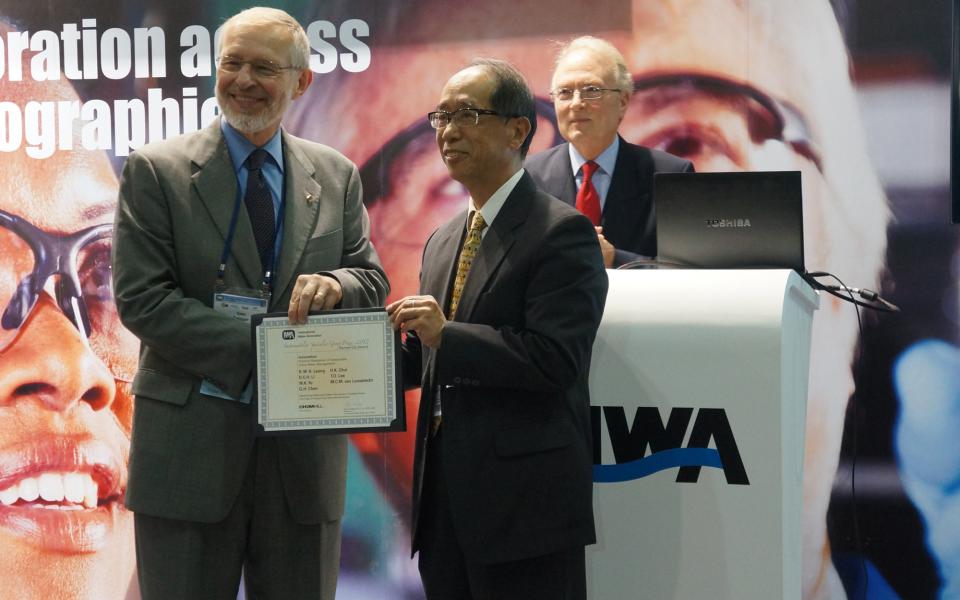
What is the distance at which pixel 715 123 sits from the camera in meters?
4.93

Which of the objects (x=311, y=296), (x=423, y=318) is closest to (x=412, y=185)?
(x=311, y=296)

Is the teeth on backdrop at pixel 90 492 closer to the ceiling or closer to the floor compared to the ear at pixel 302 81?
closer to the floor

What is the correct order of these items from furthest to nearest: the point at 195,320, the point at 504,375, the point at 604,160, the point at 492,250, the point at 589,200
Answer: the point at 604,160 → the point at 589,200 → the point at 195,320 → the point at 492,250 → the point at 504,375

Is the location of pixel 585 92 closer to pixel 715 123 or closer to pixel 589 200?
pixel 589 200

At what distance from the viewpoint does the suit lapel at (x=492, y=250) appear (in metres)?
2.52

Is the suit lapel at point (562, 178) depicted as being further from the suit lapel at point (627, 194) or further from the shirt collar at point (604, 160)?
the suit lapel at point (627, 194)

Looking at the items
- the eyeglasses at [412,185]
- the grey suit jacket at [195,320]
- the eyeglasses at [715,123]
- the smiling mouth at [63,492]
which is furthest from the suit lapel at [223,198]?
the smiling mouth at [63,492]

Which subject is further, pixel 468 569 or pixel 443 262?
pixel 443 262

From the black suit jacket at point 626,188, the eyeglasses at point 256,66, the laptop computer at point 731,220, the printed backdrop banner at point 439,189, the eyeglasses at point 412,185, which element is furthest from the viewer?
the eyeglasses at point 412,185

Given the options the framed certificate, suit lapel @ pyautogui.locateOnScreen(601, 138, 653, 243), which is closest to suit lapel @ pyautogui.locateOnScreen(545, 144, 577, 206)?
suit lapel @ pyautogui.locateOnScreen(601, 138, 653, 243)

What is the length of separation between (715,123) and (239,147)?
2.65 meters

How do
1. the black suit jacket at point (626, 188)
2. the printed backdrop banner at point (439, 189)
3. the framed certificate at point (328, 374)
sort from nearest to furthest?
the framed certificate at point (328, 374)
the black suit jacket at point (626, 188)
the printed backdrop banner at point (439, 189)

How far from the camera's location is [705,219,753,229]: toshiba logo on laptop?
299cm

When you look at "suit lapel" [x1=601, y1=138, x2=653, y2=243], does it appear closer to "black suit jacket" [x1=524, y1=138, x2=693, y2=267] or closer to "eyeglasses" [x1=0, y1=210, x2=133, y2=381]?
"black suit jacket" [x1=524, y1=138, x2=693, y2=267]
